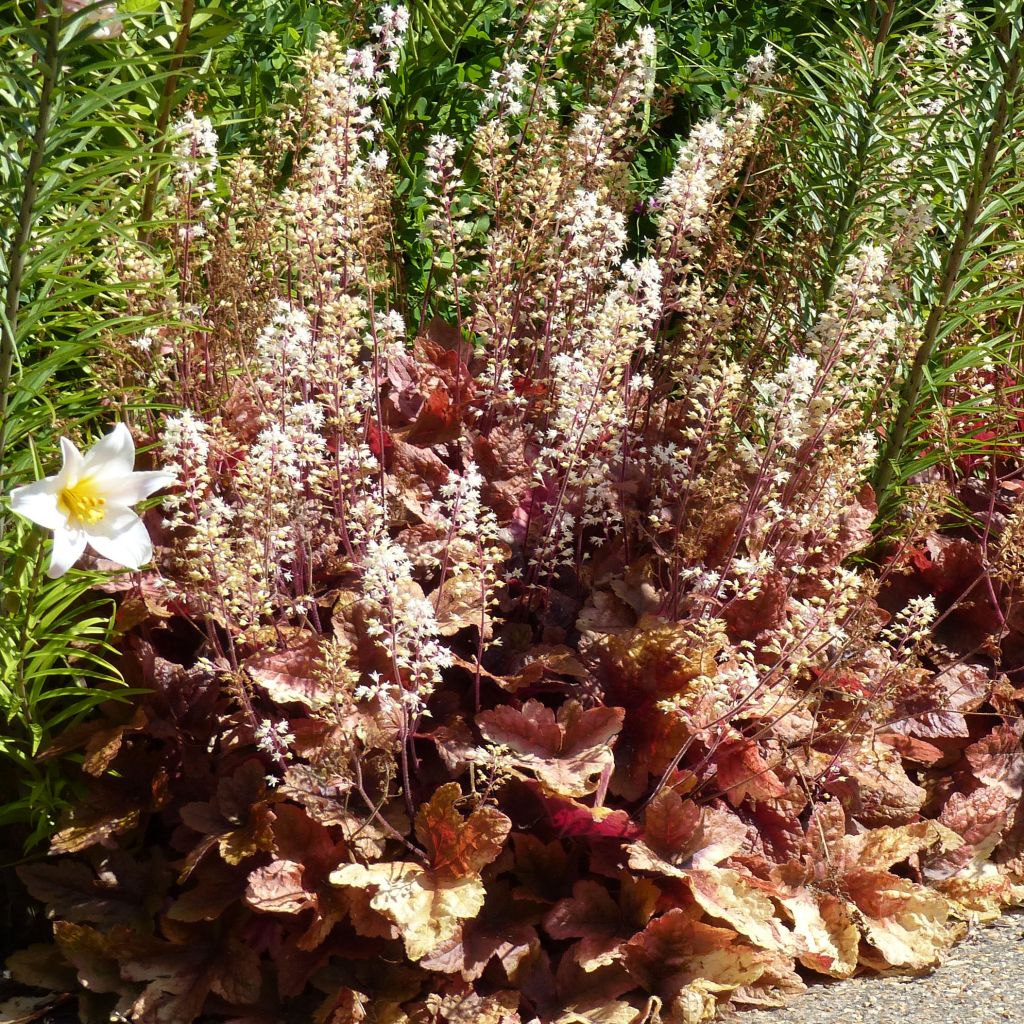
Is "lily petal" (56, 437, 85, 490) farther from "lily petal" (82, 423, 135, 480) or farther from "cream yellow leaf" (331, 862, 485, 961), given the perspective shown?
"cream yellow leaf" (331, 862, 485, 961)

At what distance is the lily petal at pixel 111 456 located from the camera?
7.18 feet

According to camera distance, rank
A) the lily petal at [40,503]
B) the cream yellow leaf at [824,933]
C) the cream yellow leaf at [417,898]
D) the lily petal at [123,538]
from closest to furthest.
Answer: the lily petal at [40,503], the lily petal at [123,538], the cream yellow leaf at [417,898], the cream yellow leaf at [824,933]

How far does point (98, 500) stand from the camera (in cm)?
221

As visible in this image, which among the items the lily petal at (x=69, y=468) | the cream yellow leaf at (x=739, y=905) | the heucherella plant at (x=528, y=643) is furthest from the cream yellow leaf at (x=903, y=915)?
the lily petal at (x=69, y=468)

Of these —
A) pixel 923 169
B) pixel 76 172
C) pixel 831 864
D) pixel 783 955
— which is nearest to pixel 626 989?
pixel 783 955

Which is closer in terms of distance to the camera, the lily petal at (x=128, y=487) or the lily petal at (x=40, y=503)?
the lily petal at (x=40, y=503)

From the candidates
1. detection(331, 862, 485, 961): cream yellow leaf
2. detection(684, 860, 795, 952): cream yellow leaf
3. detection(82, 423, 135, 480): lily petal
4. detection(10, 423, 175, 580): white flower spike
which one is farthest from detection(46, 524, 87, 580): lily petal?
detection(684, 860, 795, 952): cream yellow leaf

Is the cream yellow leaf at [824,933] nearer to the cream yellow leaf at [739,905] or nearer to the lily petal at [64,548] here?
the cream yellow leaf at [739,905]

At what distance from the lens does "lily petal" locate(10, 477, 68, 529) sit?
2.09 meters

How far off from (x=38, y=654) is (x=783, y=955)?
164 cm

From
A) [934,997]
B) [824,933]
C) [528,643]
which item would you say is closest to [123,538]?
[528,643]

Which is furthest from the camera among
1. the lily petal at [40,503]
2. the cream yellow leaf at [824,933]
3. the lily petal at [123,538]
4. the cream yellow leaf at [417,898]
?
the cream yellow leaf at [824,933]

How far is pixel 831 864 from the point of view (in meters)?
2.96

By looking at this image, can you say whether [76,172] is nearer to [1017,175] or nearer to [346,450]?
[346,450]
